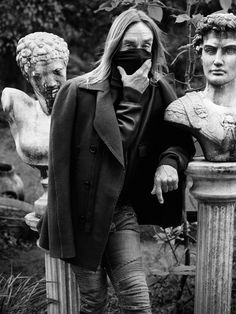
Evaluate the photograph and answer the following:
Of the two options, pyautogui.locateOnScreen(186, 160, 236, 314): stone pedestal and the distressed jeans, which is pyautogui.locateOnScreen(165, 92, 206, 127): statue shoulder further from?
the distressed jeans

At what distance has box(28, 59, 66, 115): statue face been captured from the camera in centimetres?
284

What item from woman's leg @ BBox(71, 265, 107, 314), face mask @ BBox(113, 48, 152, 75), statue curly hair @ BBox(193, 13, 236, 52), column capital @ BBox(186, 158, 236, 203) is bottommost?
woman's leg @ BBox(71, 265, 107, 314)

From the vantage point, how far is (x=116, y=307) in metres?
4.01

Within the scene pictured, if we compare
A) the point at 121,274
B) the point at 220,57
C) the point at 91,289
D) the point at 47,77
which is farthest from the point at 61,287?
the point at 220,57

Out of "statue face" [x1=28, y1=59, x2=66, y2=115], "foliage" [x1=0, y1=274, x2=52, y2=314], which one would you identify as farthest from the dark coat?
"foliage" [x1=0, y1=274, x2=52, y2=314]

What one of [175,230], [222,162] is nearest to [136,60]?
[222,162]

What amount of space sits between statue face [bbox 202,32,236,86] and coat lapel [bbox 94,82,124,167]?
56 cm

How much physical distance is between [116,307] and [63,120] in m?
2.02

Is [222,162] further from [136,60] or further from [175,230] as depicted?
[175,230]

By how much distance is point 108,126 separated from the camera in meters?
2.37

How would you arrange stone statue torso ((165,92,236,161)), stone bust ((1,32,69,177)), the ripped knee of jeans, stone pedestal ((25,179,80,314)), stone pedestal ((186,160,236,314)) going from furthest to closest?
stone pedestal ((25,179,80,314)) → stone bust ((1,32,69,177)) → stone pedestal ((186,160,236,314)) → stone statue torso ((165,92,236,161)) → the ripped knee of jeans

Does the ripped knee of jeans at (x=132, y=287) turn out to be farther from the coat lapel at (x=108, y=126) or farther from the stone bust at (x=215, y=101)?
the stone bust at (x=215, y=101)

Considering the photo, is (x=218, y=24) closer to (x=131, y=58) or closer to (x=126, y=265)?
(x=131, y=58)

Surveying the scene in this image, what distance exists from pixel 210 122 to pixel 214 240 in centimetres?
62
